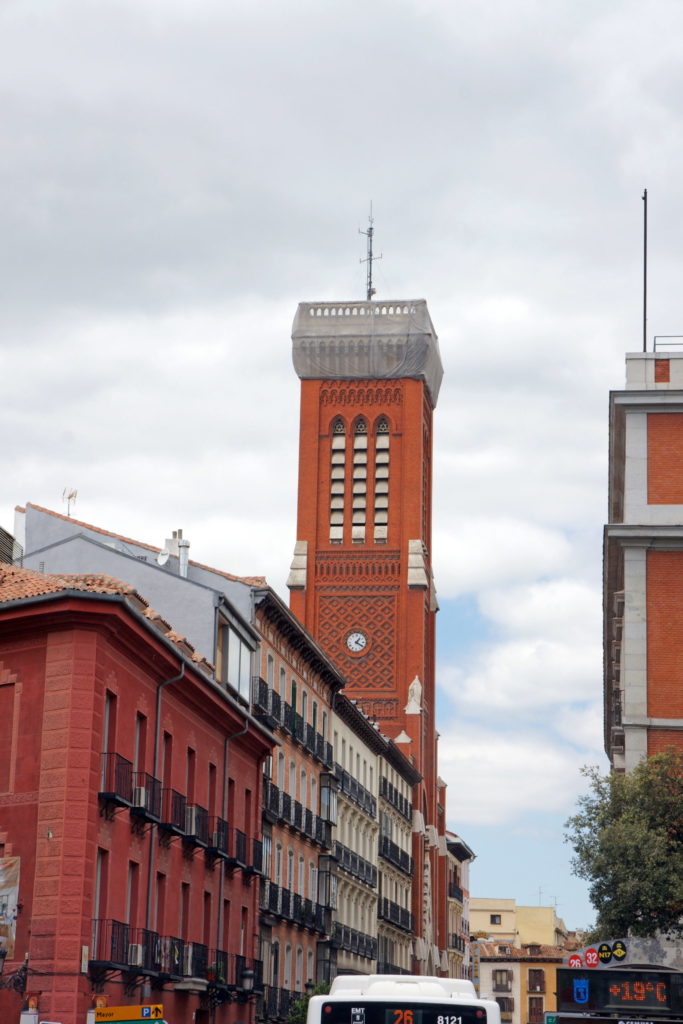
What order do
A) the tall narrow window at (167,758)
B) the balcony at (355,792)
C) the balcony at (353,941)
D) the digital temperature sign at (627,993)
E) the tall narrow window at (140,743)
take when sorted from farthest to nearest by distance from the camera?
1. the balcony at (355,792)
2. the balcony at (353,941)
3. the tall narrow window at (167,758)
4. the tall narrow window at (140,743)
5. the digital temperature sign at (627,993)

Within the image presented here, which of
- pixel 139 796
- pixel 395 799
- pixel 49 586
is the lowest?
pixel 139 796

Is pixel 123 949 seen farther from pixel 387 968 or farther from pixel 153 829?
pixel 387 968

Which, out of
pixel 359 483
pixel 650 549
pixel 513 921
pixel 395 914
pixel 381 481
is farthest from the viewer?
pixel 513 921

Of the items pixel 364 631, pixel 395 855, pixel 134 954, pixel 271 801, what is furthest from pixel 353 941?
pixel 134 954

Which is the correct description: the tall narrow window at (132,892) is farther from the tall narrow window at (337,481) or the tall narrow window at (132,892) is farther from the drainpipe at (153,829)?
the tall narrow window at (337,481)

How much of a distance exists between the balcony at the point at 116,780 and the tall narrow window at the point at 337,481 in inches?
2887

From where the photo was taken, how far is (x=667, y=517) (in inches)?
1994

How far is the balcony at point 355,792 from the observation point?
70.9m

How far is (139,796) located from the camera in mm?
35031

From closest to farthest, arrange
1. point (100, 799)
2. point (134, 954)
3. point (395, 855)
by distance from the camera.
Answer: point (100, 799)
point (134, 954)
point (395, 855)

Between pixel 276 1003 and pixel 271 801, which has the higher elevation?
pixel 271 801

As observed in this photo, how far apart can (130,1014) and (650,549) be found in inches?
1266

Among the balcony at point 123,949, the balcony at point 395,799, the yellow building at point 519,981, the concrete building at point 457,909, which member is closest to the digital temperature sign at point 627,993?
the balcony at point 123,949

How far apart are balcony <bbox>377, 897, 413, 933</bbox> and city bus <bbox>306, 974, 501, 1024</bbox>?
66946 millimetres
